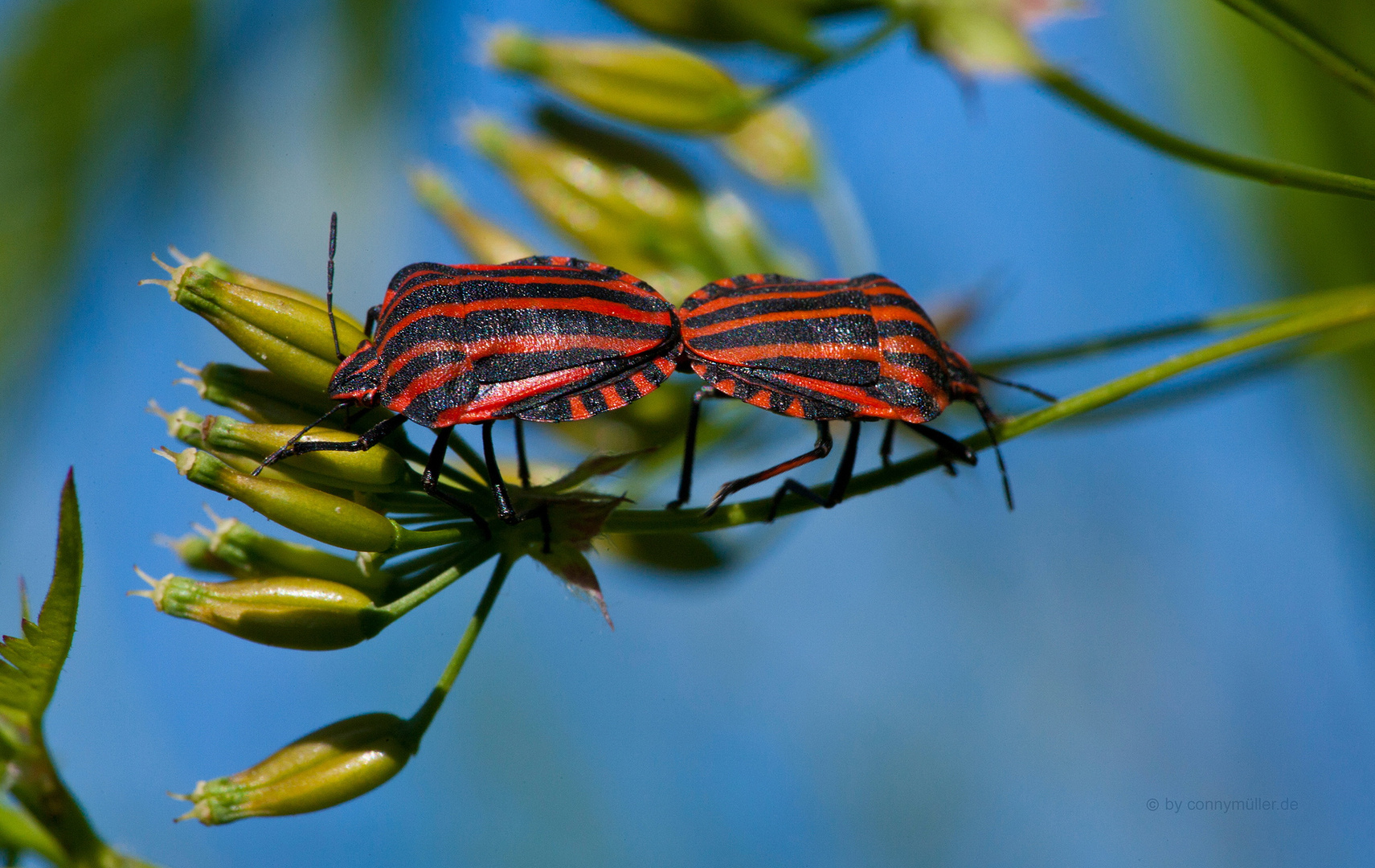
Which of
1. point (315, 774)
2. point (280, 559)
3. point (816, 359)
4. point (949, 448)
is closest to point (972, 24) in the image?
point (816, 359)

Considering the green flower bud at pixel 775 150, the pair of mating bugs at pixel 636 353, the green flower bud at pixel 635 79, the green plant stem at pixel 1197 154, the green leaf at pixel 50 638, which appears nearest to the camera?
the green leaf at pixel 50 638

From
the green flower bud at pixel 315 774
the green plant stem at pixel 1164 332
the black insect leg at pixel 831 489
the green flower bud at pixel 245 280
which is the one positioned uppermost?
the green plant stem at pixel 1164 332

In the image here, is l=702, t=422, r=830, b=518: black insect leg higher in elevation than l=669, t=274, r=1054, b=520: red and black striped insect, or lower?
lower

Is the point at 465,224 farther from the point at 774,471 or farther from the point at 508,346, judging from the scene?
the point at 774,471

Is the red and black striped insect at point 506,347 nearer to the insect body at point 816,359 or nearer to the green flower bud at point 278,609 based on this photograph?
the insect body at point 816,359

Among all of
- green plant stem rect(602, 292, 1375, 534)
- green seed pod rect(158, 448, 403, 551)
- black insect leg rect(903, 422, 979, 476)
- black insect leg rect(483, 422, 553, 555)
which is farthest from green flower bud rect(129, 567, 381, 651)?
black insect leg rect(903, 422, 979, 476)

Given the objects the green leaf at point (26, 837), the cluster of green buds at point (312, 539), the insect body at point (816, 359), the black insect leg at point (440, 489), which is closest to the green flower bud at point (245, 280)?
the cluster of green buds at point (312, 539)

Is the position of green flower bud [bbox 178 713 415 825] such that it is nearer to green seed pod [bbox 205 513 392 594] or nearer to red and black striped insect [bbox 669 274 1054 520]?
green seed pod [bbox 205 513 392 594]
